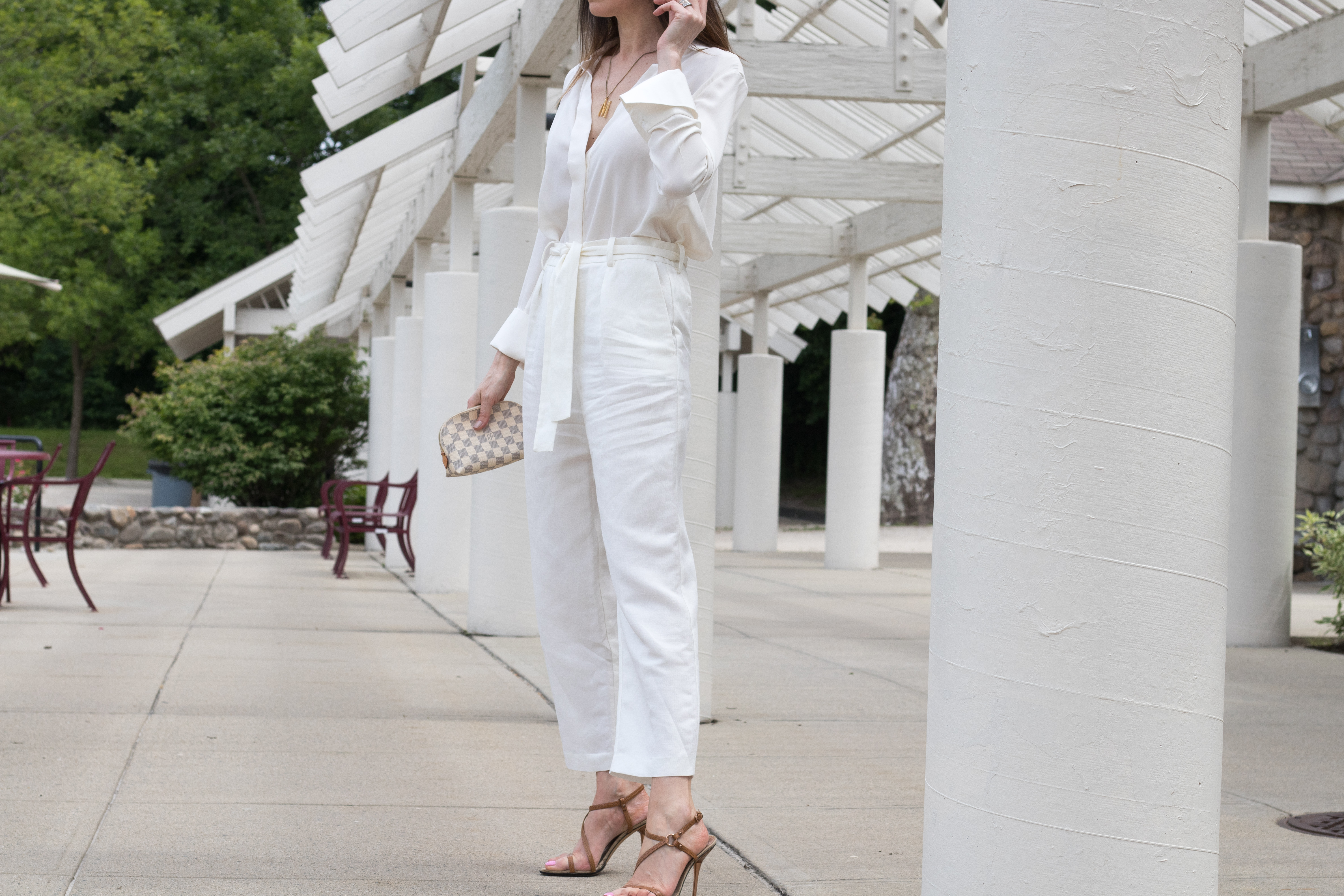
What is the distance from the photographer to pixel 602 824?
291 cm

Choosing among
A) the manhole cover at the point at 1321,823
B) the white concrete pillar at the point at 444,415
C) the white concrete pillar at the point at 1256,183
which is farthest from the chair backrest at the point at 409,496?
the manhole cover at the point at 1321,823

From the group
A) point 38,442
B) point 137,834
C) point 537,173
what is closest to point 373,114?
point 38,442

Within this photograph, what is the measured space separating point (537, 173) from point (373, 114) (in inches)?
1070

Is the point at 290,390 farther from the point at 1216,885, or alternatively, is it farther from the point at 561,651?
the point at 1216,885

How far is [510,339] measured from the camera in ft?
9.48

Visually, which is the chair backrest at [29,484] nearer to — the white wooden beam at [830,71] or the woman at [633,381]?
the white wooden beam at [830,71]

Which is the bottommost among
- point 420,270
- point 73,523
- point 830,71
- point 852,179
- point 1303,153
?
point 73,523

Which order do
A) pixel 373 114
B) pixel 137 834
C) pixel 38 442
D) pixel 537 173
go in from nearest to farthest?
pixel 137 834, pixel 537 173, pixel 38 442, pixel 373 114

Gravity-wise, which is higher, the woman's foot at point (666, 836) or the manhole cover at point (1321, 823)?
the woman's foot at point (666, 836)

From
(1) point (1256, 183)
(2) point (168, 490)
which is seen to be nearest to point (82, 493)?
(1) point (1256, 183)

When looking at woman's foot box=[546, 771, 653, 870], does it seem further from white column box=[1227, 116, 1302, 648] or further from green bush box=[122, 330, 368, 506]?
green bush box=[122, 330, 368, 506]

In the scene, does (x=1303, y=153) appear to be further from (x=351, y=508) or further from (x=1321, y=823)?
(x=1321, y=823)

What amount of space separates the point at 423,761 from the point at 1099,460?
2.72 meters

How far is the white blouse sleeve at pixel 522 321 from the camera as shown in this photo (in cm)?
283
